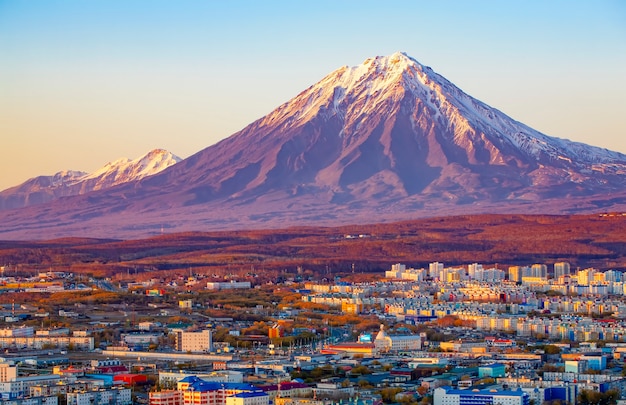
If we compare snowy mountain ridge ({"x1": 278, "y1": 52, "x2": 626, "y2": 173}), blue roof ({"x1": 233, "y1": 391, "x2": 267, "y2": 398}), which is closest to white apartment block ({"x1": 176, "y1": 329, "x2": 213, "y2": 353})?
blue roof ({"x1": 233, "y1": 391, "x2": 267, "y2": 398})

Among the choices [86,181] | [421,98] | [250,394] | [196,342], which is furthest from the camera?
[86,181]

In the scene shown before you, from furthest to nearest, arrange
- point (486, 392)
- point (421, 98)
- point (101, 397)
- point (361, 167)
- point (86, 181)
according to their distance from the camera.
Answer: point (86, 181), point (421, 98), point (361, 167), point (101, 397), point (486, 392)

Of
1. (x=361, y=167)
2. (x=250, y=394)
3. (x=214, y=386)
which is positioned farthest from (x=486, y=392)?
(x=361, y=167)

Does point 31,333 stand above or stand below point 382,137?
below

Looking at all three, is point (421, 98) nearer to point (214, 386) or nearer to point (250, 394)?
point (214, 386)

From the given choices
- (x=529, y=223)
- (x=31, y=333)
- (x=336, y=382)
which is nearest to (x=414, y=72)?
(x=529, y=223)

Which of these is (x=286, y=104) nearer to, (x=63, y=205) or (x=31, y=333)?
(x=63, y=205)

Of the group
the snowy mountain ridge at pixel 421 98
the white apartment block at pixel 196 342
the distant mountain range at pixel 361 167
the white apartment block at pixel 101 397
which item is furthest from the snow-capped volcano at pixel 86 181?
the white apartment block at pixel 101 397

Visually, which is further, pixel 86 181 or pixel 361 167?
pixel 86 181
